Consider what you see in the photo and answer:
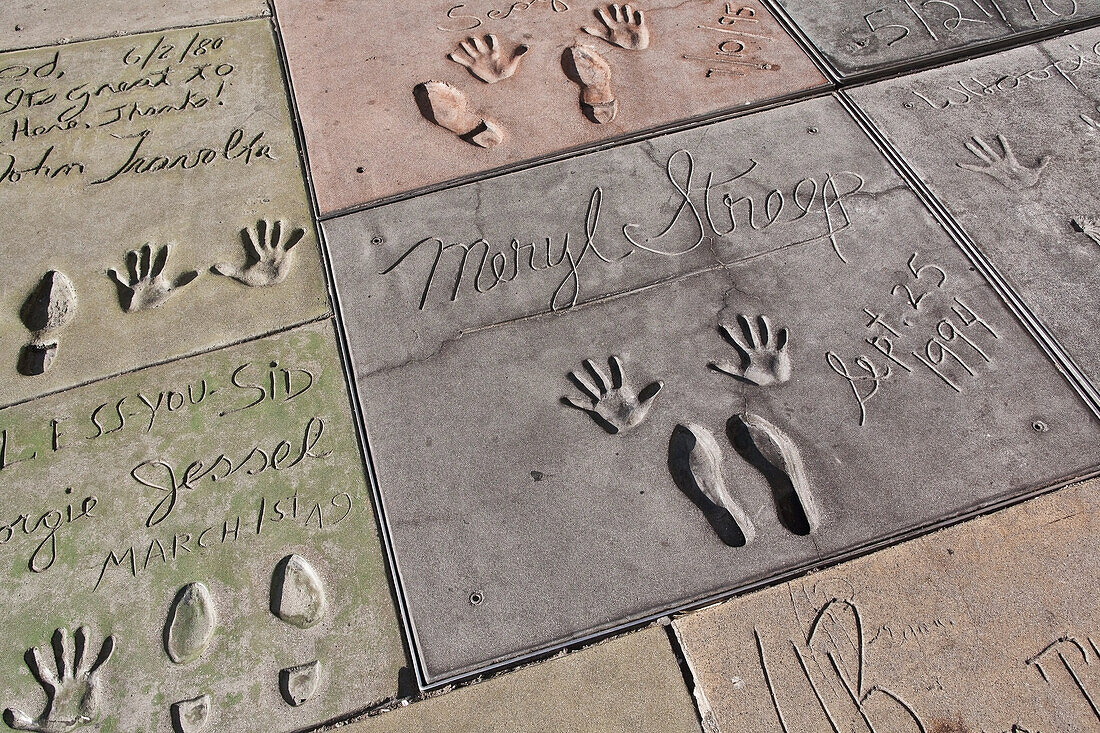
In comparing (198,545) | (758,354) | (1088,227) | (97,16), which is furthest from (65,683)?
(1088,227)

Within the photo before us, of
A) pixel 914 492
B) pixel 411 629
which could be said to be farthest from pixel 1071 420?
pixel 411 629

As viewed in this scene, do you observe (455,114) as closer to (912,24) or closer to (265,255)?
(265,255)

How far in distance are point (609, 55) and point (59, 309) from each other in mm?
2072

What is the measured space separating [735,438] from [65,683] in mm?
1667

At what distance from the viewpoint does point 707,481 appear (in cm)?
199

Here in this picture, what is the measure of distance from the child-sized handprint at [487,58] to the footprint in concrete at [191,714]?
87.5 inches

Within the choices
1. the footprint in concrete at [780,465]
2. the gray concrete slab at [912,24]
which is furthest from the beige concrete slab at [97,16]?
the footprint in concrete at [780,465]

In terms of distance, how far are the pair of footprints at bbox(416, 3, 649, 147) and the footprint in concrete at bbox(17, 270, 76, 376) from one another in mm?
1312

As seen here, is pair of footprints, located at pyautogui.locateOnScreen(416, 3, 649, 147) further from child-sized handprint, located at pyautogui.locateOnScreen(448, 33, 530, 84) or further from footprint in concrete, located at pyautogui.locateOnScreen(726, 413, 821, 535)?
footprint in concrete, located at pyautogui.locateOnScreen(726, 413, 821, 535)

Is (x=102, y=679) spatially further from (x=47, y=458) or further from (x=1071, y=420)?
(x=1071, y=420)

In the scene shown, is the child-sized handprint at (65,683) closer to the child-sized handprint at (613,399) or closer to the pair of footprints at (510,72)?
the child-sized handprint at (613,399)

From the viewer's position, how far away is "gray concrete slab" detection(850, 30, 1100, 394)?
2.31 metres

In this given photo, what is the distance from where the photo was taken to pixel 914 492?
1967mm

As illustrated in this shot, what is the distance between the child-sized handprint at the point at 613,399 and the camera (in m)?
2.12
